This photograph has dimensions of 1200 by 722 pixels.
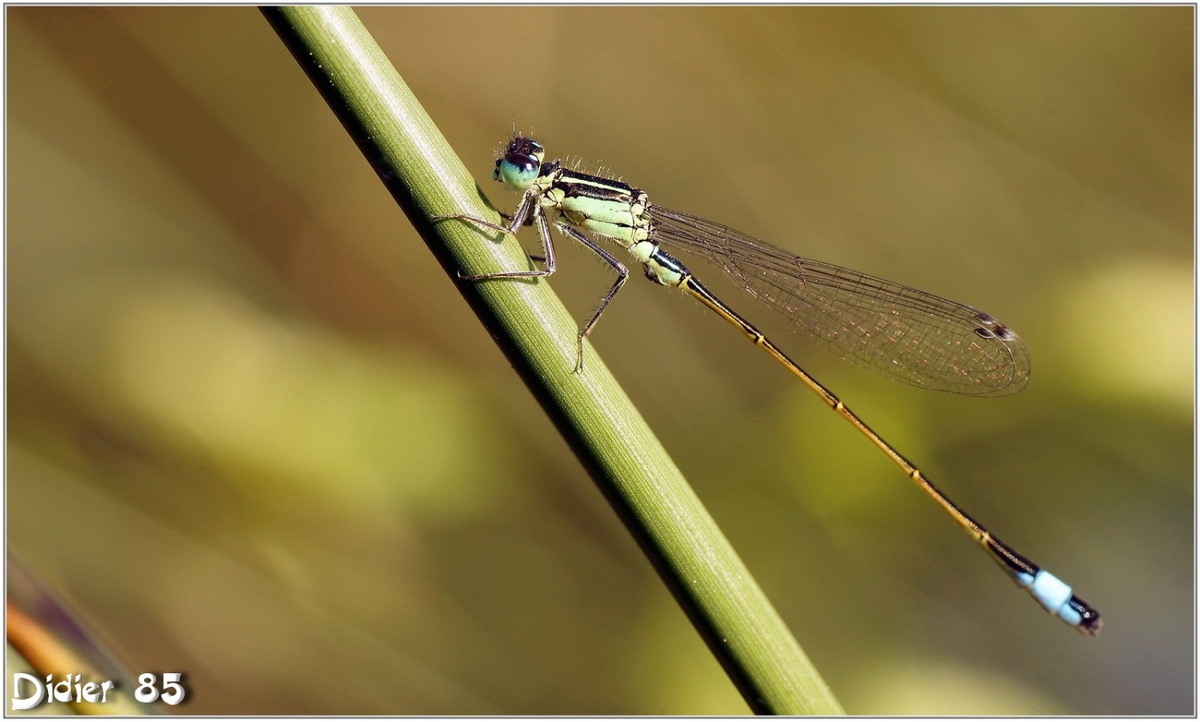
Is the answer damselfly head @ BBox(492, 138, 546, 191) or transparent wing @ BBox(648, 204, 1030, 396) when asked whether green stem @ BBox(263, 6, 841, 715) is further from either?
transparent wing @ BBox(648, 204, 1030, 396)

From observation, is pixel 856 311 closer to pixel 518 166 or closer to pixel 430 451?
pixel 518 166

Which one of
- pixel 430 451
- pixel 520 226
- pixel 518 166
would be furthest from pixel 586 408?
pixel 430 451

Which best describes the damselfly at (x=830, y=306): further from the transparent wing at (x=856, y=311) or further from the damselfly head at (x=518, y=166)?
the damselfly head at (x=518, y=166)

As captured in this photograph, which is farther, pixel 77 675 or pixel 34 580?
pixel 34 580

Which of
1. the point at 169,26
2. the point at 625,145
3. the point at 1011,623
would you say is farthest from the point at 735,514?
the point at 169,26

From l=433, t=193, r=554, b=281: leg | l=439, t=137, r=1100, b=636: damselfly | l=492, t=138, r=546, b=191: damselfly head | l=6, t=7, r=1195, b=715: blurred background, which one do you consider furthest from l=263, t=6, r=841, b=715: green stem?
l=6, t=7, r=1195, b=715: blurred background

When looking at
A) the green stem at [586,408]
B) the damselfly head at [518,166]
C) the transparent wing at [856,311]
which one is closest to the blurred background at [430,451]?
Answer: the transparent wing at [856,311]

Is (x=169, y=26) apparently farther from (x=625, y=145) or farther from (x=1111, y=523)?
(x=1111, y=523)
